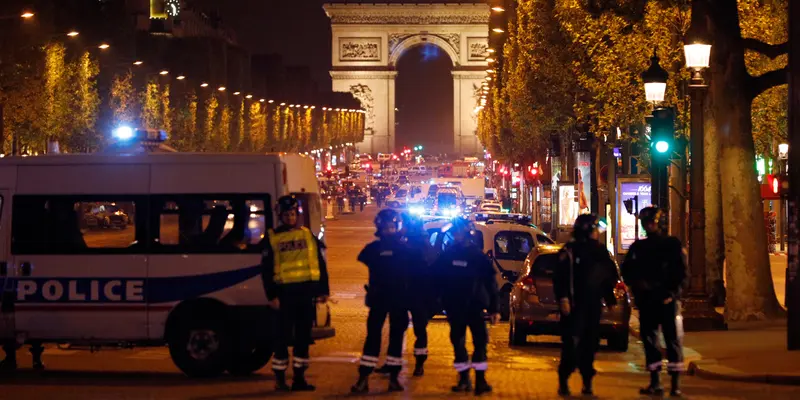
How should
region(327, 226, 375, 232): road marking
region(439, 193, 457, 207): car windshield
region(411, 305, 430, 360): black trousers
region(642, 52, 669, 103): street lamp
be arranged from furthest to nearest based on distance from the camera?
1. region(327, 226, 375, 232): road marking
2. region(439, 193, 457, 207): car windshield
3. region(642, 52, 669, 103): street lamp
4. region(411, 305, 430, 360): black trousers

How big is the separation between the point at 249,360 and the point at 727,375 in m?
4.65

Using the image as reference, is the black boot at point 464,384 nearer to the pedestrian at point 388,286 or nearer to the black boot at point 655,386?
the pedestrian at point 388,286

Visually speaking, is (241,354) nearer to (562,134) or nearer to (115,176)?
(115,176)

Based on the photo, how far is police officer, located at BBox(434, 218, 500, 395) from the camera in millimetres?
13125

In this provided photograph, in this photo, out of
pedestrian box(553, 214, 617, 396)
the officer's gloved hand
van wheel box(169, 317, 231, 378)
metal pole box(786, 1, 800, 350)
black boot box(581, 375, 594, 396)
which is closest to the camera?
the officer's gloved hand

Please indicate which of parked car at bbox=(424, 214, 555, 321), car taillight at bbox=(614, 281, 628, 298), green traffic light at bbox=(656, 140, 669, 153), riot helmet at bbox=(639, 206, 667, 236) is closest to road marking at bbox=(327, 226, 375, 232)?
parked car at bbox=(424, 214, 555, 321)

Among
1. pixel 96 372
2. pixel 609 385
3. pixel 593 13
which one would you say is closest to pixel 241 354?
pixel 96 372

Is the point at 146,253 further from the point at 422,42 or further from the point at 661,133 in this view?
the point at 422,42

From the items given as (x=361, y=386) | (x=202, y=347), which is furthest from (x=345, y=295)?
(x=361, y=386)

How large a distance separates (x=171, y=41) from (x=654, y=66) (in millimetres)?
70271

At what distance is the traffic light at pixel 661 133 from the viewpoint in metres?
20.2

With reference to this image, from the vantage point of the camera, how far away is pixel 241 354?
1453 centimetres

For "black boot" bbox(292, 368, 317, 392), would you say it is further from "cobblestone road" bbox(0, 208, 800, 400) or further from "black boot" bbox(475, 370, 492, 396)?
"black boot" bbox(475, 370, 492, 396)

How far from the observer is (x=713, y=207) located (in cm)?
2277
